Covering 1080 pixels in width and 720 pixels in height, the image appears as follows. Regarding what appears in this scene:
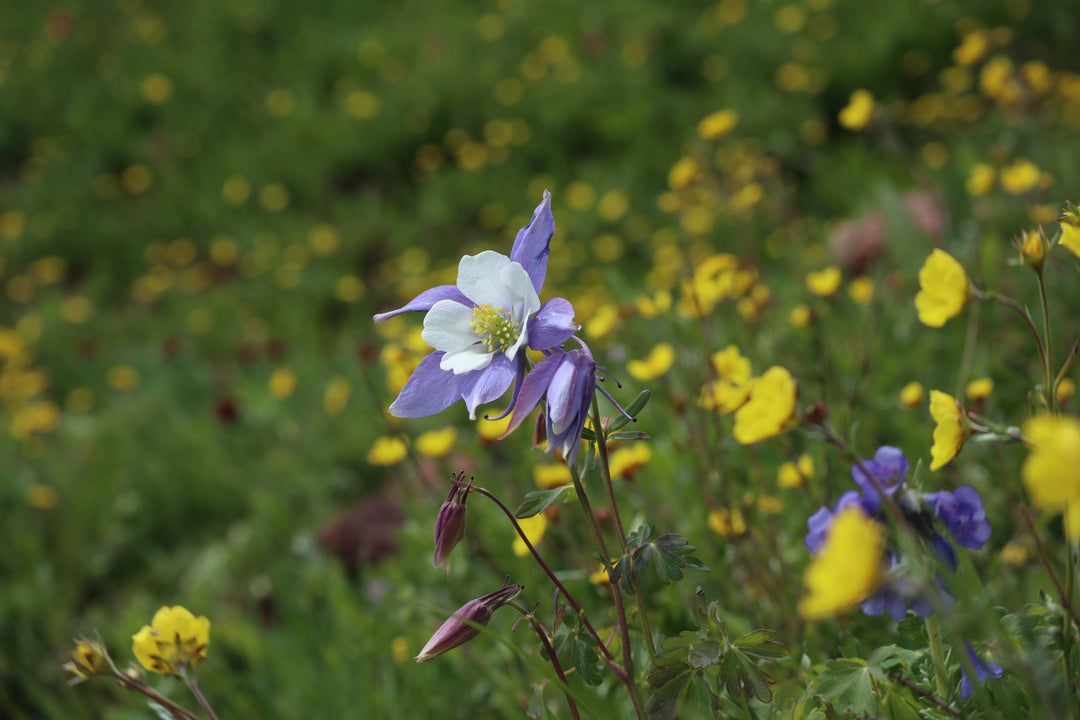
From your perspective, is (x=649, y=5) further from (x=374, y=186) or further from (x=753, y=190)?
(x=753, y=190)

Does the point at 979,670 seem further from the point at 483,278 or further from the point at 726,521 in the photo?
the point at 483,278

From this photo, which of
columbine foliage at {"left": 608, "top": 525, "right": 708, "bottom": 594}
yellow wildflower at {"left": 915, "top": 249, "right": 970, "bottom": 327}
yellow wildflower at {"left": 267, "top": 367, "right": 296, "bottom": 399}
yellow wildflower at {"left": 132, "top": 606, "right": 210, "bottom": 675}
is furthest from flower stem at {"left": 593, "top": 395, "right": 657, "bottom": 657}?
yellow wildflower at {"left": 267, "top": 367, "right": 296, "bottom": 399}

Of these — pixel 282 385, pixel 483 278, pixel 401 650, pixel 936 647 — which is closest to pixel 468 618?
pixel 483 278

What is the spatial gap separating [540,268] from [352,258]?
4127 mm

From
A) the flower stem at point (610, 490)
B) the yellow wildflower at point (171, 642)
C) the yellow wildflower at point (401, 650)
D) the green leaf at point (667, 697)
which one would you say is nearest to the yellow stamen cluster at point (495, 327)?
the flower stem at point (610, 490)

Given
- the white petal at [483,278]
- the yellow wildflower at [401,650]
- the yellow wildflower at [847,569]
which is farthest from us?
the yellow wildflower at [401,650]

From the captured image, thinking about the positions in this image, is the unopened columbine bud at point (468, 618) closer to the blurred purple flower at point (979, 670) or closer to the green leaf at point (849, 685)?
the green leaf at point (849, 685)

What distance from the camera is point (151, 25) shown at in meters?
7.27

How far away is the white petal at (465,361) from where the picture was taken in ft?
2.77

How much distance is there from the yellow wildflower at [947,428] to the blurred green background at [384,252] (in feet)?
1.94

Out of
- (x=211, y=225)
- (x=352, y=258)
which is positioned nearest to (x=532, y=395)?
(x=352, y=258)

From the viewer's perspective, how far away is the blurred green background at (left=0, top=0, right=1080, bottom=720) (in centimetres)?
193

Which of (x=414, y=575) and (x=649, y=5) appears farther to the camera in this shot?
(x=649, y=5)

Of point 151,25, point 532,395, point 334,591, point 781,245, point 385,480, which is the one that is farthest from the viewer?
point 151,25
